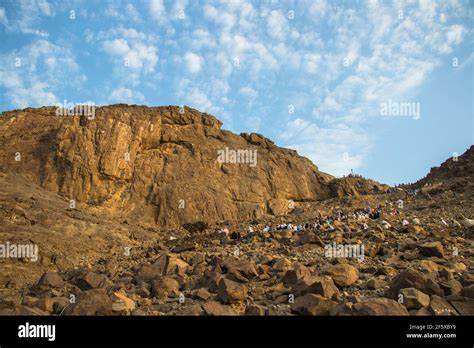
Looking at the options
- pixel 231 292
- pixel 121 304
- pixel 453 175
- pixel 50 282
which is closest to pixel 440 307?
pixel 231 292

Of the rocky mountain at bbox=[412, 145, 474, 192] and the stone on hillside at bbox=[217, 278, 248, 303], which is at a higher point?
the rocky mountain at bbox=[412, 145, 474, 192]

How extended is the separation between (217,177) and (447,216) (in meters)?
22.3

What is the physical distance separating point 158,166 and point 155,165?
0.30 metres

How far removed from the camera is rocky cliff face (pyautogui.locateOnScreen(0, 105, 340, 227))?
108 feet

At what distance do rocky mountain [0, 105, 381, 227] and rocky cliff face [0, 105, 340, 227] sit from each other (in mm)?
88

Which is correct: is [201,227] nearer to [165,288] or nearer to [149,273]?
[149,273]

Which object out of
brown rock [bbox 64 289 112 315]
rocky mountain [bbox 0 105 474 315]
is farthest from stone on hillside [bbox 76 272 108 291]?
brown rock [bbox 64 289 112 315]

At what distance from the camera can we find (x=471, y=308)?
18.1ft

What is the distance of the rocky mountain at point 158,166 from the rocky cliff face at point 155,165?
0.29 ft

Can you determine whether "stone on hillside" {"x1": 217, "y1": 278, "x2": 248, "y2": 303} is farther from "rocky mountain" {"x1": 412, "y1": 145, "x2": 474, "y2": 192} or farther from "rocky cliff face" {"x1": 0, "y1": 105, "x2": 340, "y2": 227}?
"rocky cliff face" {"x1": 0, "y1": 105, "x2": 340, "y2": 227}

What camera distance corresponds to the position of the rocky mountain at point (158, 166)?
33.0 meters
